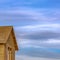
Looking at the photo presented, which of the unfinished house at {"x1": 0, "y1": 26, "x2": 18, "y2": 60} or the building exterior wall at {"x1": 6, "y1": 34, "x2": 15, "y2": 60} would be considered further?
the building exterior wall at {"x1": 6, "y1": 34, "x2": 15, "y2": 60}

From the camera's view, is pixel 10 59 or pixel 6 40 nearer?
pixel 6 40

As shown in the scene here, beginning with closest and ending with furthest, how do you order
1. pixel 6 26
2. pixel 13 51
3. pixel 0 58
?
pixel 0 58 → pixel 6 26 → pixel 13 51

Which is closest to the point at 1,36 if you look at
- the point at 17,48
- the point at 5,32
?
the point at 5,32

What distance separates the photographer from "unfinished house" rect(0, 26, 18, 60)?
21430 mm

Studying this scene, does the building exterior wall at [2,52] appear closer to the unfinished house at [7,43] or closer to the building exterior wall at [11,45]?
the unfinished house at [7,43]

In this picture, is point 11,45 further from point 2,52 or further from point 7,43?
point 2,52

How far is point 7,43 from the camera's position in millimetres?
22266

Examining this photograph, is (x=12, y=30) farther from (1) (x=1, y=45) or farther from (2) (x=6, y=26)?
(1) (x=1, y=45)

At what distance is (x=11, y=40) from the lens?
23781 millimetres

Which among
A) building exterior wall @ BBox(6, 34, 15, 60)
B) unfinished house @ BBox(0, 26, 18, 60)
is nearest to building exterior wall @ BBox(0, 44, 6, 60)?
unfinished house @ BBox(0, 26, 18, 60)

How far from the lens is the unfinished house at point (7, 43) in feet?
70.3

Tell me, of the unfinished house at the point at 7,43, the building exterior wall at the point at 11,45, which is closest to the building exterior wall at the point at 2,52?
the unfinished house at the point at 7,43

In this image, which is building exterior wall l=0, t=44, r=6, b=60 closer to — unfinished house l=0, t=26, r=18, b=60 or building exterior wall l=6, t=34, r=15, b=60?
unfinished house l=0, t=26, r=18, b=60

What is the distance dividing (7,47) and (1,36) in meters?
1.29
